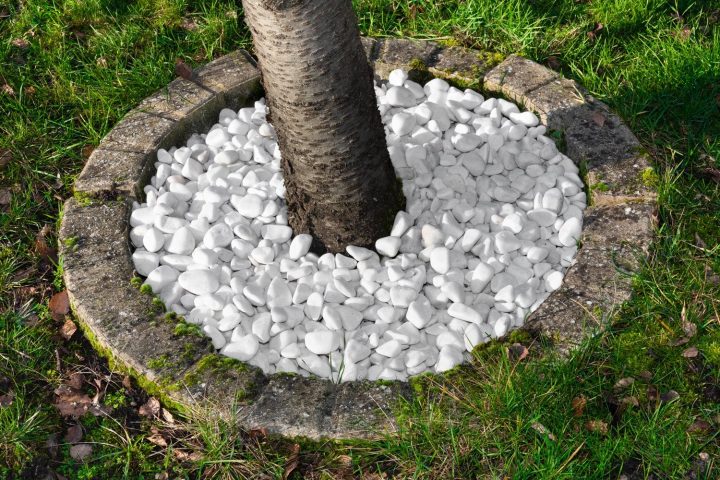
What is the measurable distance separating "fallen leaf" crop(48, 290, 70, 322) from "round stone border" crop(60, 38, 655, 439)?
0.15m

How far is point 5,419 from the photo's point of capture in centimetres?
300

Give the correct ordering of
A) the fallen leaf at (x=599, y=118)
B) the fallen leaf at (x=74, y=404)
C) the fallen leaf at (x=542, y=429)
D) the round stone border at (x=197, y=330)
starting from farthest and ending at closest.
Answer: the fallen leaf at (x=599, y=118) < the fallen leaf at (x=74, y=404) < the round stone border at (x=197, y=330) < the fallen leaf at (x=542, y=429)

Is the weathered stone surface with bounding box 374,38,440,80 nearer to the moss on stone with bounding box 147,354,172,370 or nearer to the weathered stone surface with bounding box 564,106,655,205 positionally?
the weathered stone surface with bounding box 564,106,655,205

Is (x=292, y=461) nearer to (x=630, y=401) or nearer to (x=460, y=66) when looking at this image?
(x=630, y=401)

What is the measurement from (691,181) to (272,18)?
1980mm

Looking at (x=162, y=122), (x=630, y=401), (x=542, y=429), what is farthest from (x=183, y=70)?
(x=630, y=401)

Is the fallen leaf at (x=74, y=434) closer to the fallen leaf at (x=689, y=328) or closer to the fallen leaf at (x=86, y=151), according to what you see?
the fallen leaf at (x=86, y=151)

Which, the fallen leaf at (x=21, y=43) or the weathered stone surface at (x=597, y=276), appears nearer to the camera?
the weathered stone surface at (x=597, y=276)

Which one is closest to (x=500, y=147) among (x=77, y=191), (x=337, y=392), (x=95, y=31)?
(x=337, y=392)

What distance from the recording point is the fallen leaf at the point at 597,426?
2.74 m

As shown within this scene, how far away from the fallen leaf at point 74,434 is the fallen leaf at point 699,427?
2.10 meters

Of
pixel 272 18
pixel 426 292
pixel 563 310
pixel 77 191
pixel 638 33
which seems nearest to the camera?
pixel 272 18

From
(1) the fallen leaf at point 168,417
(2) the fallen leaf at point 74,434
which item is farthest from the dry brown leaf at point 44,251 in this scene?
(1) the fallen leaf at point 168,417

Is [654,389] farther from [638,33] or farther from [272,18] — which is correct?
[638,33]
